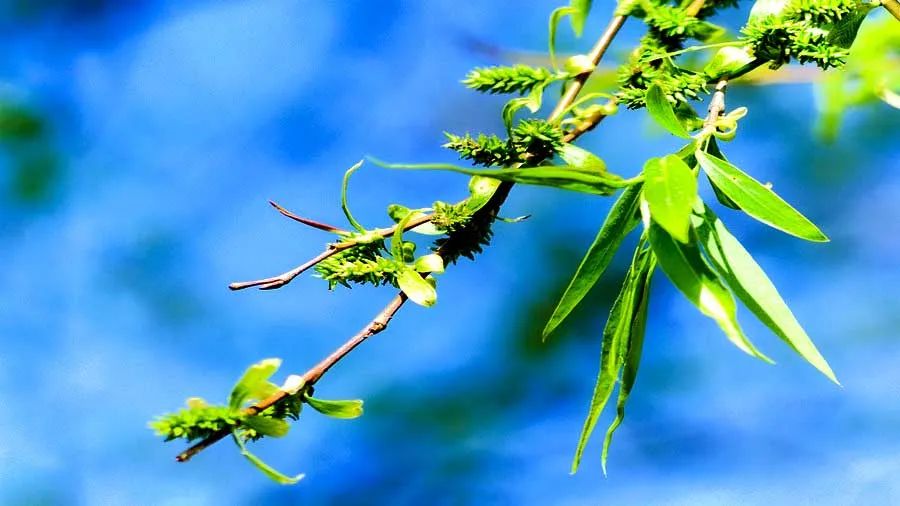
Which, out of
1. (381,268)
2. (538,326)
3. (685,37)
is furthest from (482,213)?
(538,326)

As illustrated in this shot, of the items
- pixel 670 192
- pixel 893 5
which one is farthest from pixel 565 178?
pixel 893 5

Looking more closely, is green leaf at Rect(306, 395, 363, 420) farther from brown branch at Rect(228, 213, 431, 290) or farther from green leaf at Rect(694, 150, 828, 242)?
green leaf at Rect(694, 150, 828, 242)

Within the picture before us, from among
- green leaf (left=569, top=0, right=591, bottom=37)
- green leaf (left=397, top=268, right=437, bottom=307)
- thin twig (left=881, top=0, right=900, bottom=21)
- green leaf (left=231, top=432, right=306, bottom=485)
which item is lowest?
green leaf (left=231, top=432, right=306, bottom=485)

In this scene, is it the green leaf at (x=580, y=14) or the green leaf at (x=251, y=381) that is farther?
the green leaf at (x=580, y=14)

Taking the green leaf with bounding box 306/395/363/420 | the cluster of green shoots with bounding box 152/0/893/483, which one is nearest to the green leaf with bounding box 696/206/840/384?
the cluster of green shoots with bounding box 152/0/893/483

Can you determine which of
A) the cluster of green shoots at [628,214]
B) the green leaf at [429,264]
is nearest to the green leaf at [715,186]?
the cluster of green shoots at [628,214]

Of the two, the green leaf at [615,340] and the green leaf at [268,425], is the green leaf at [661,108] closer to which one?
the green leaf at [615,340]
